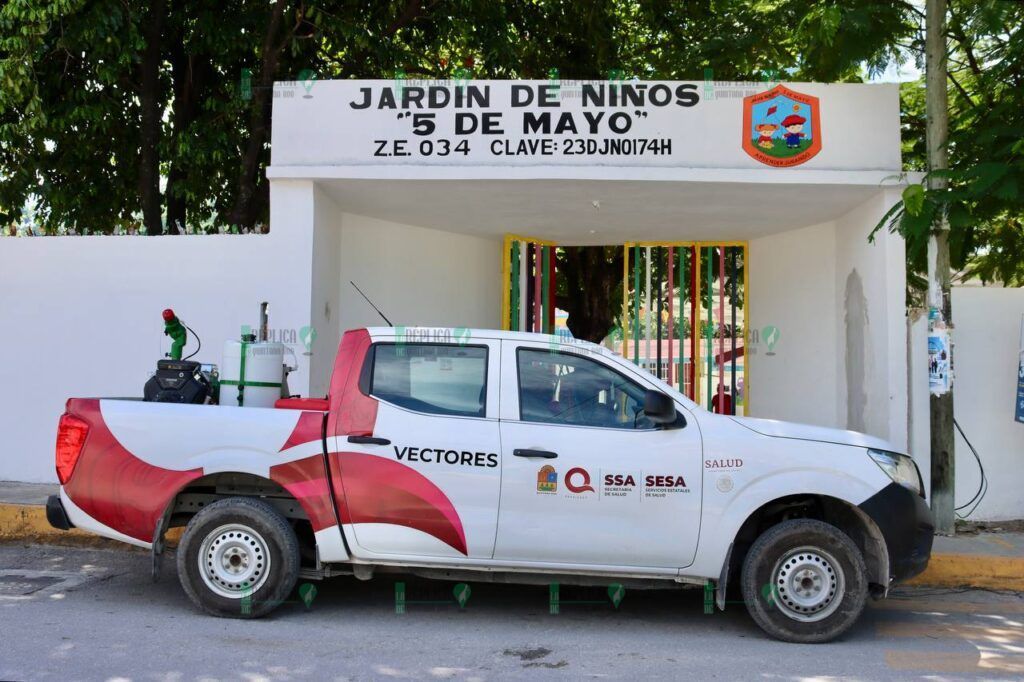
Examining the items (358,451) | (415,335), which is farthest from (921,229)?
(358,451)

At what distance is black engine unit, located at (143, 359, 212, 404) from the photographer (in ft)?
→ 20.3

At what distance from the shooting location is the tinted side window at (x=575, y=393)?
5.66 meters

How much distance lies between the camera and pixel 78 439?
19.1 ft

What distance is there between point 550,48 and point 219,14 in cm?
466

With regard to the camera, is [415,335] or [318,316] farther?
[318,316]

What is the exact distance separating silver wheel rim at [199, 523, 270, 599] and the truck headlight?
379 centimetres

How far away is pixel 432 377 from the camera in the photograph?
579 cm

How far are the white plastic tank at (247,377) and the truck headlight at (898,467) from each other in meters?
3.89

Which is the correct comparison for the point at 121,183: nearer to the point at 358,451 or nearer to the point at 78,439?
the point at 78,439

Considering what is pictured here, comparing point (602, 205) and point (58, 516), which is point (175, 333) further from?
point (602, 205)

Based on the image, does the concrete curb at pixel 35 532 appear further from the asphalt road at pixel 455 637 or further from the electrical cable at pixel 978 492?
the electrical cable at pixel 978 492

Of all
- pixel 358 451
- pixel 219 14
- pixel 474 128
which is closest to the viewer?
pixel 358 451

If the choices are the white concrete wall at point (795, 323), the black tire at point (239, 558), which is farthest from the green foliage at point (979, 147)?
the black tire at point (239, 558)

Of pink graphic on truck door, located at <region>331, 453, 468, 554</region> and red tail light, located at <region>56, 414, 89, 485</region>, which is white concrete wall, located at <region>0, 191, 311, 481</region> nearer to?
red tail light, located at <region>56, 414, 89, 485</region>
